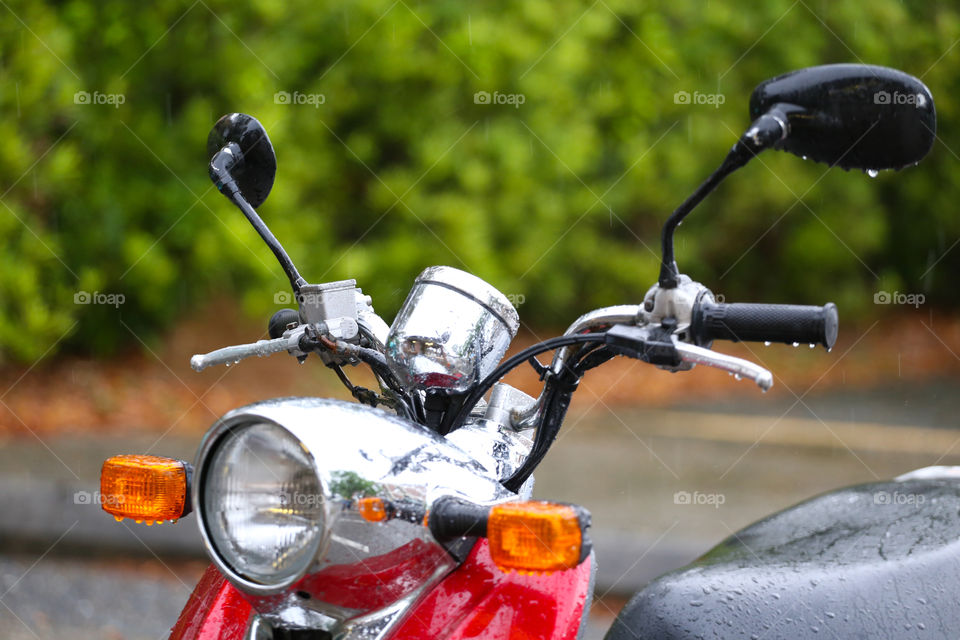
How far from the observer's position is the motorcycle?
1.25 metres

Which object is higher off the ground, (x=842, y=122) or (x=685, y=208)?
(x=842, y=122)

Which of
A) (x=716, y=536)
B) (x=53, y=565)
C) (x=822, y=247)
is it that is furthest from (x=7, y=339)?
(x=822, y=247)

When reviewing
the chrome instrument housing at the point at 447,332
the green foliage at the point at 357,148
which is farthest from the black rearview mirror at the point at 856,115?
the green foliage at the point at 357,148

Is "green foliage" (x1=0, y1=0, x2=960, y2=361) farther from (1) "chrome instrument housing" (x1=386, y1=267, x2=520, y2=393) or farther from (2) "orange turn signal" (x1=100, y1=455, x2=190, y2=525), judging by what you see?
(2) "orange turn signal" (x1=100, y1=455, x2=190, y2=525)

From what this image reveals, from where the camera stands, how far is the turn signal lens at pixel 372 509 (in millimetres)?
1234

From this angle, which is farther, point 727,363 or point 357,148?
point 357,148

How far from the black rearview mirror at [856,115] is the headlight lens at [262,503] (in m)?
0.79

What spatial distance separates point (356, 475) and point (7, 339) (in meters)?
6.58

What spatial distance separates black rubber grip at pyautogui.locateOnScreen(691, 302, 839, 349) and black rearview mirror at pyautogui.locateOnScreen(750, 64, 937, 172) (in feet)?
0.71

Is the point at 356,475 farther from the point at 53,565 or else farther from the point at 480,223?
the point at 480,223

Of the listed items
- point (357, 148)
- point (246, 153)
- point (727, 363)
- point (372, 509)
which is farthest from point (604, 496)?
point (372, 509)

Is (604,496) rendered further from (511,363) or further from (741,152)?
(741,152)

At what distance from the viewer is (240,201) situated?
5.81 ft

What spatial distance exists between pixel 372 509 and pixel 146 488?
0.46 meters
